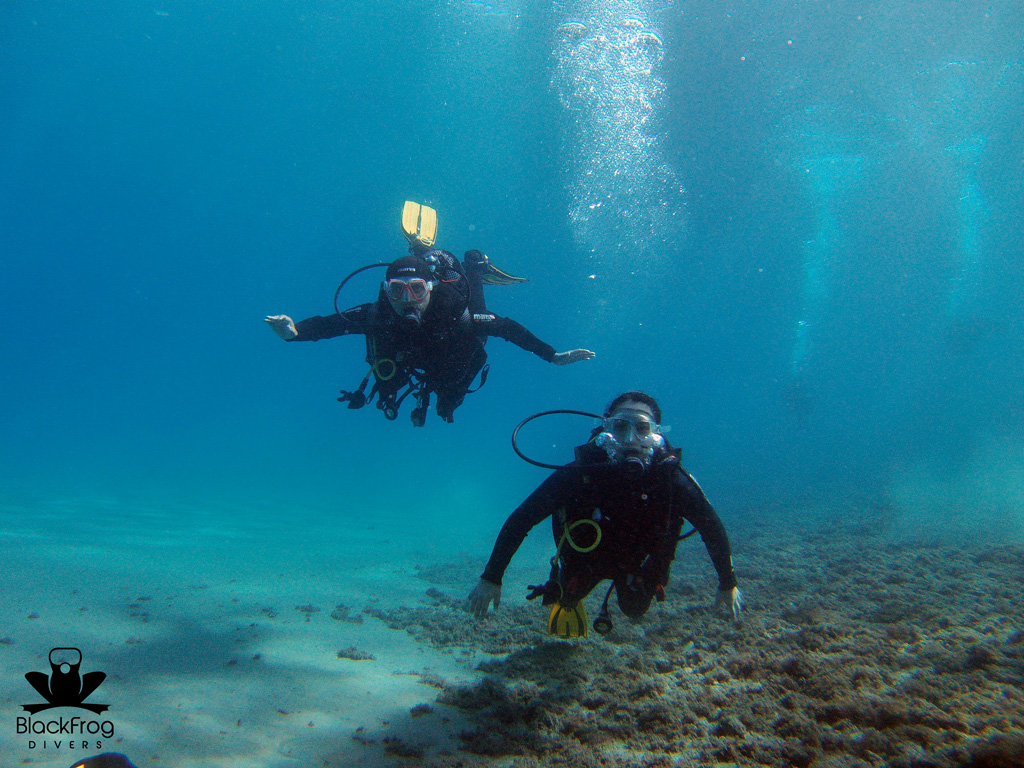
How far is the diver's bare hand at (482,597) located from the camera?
10.3 feet

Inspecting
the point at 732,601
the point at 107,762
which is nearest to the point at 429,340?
the point at 732,601

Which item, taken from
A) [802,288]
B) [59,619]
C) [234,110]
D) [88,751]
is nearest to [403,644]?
[88,751]

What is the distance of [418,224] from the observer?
765 centimetres

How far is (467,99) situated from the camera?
31.1 meters

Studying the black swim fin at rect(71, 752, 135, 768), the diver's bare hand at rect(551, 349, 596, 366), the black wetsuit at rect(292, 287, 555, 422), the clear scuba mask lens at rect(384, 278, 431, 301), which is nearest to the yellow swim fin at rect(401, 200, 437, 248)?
the black wetsuit at rect(292, 287, 555, 422)

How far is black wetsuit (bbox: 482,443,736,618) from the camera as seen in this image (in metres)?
3.42

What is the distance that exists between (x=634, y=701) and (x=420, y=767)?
4.69ft

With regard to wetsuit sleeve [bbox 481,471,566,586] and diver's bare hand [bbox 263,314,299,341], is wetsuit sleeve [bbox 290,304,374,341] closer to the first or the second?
diver's bare hand [bbox 263,314,299,341]

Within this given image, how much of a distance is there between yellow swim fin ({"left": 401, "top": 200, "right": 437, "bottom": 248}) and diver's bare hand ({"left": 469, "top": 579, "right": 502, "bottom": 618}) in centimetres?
589

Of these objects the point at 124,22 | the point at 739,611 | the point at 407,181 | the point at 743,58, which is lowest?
the point at 739,611

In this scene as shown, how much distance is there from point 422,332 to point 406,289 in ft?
1.83

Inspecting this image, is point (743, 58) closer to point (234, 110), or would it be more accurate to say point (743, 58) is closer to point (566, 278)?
point (566, 278)

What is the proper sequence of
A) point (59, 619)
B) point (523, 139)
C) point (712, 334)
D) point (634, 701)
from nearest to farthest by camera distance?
point (634, 701) < point (59, 619) < point (523, 139) < point (712, 334)

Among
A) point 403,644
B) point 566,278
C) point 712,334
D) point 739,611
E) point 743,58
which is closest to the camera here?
point 739,611
